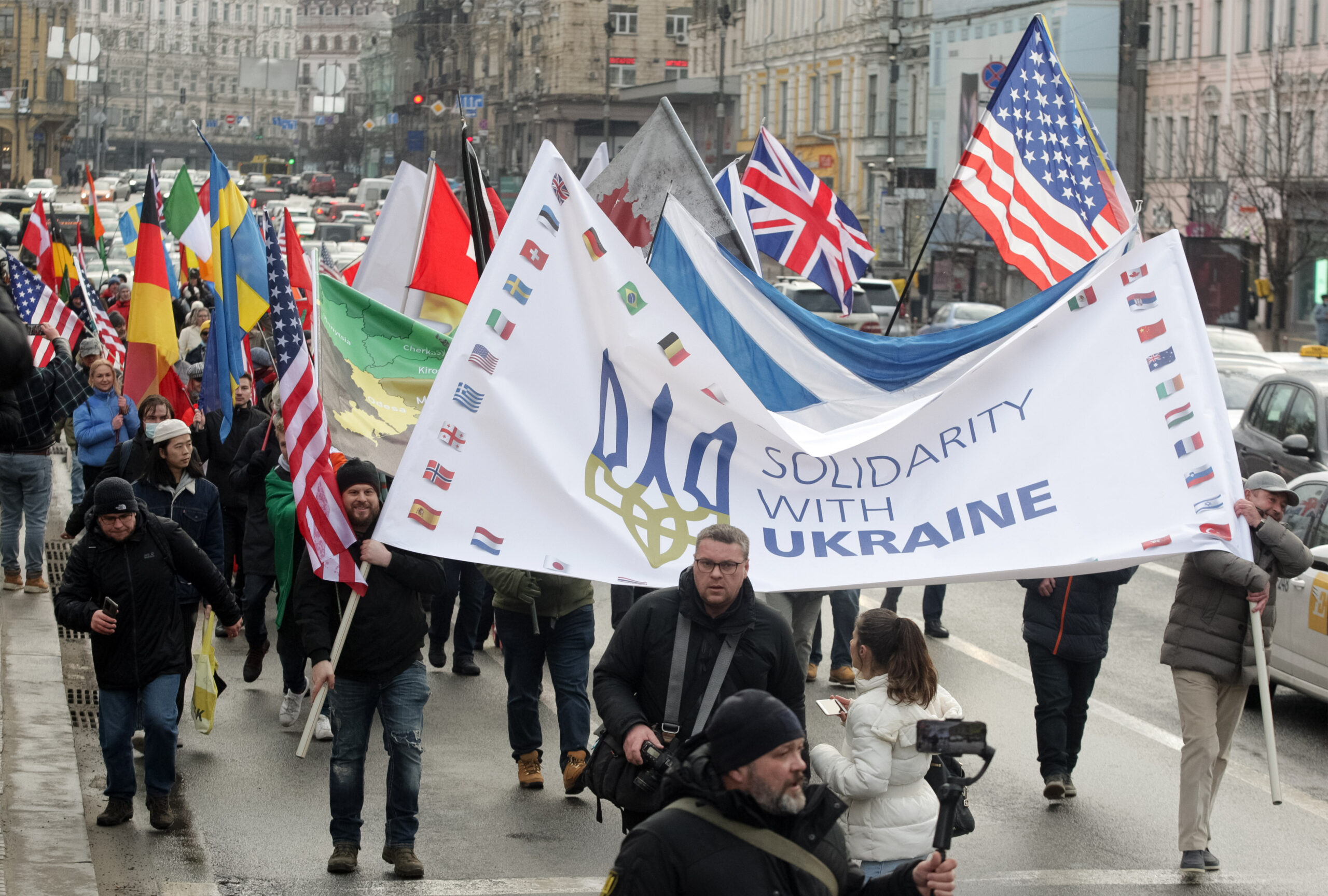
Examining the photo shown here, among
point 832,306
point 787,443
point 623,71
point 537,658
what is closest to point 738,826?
point 787,443

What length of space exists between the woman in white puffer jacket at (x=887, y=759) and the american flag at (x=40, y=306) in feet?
→ 36.7

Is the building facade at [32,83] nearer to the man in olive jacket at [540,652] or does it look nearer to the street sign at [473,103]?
the street sign at [473,103]

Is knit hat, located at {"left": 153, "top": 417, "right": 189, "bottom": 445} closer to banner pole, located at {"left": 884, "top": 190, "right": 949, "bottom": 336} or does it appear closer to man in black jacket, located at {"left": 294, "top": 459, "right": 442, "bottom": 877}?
man in black jacket, located at {"left": 294, "top": 459, "right": 442, "bottom": 877}

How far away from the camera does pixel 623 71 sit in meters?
103

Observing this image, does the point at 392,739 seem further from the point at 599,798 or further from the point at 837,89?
the point at 837,89

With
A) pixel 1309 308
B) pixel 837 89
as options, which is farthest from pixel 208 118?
pixel 1309 308

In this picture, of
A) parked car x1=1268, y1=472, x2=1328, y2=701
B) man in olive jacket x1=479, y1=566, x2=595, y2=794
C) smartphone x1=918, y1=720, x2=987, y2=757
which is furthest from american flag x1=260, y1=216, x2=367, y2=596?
parked car x1=1268, y1=472, x2=1328, y2=701

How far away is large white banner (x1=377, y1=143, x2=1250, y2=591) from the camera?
6.12m

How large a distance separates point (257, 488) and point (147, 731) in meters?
2.82

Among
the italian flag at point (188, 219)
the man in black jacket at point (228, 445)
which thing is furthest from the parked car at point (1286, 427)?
the italian flag at point (188, 219)

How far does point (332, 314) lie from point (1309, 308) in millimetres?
42668

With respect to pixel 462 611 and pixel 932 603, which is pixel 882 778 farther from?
pixel 932 603

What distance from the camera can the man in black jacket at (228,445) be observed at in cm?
1138

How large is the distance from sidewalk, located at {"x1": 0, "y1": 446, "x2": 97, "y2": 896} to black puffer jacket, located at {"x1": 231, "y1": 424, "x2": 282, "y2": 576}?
124cm
